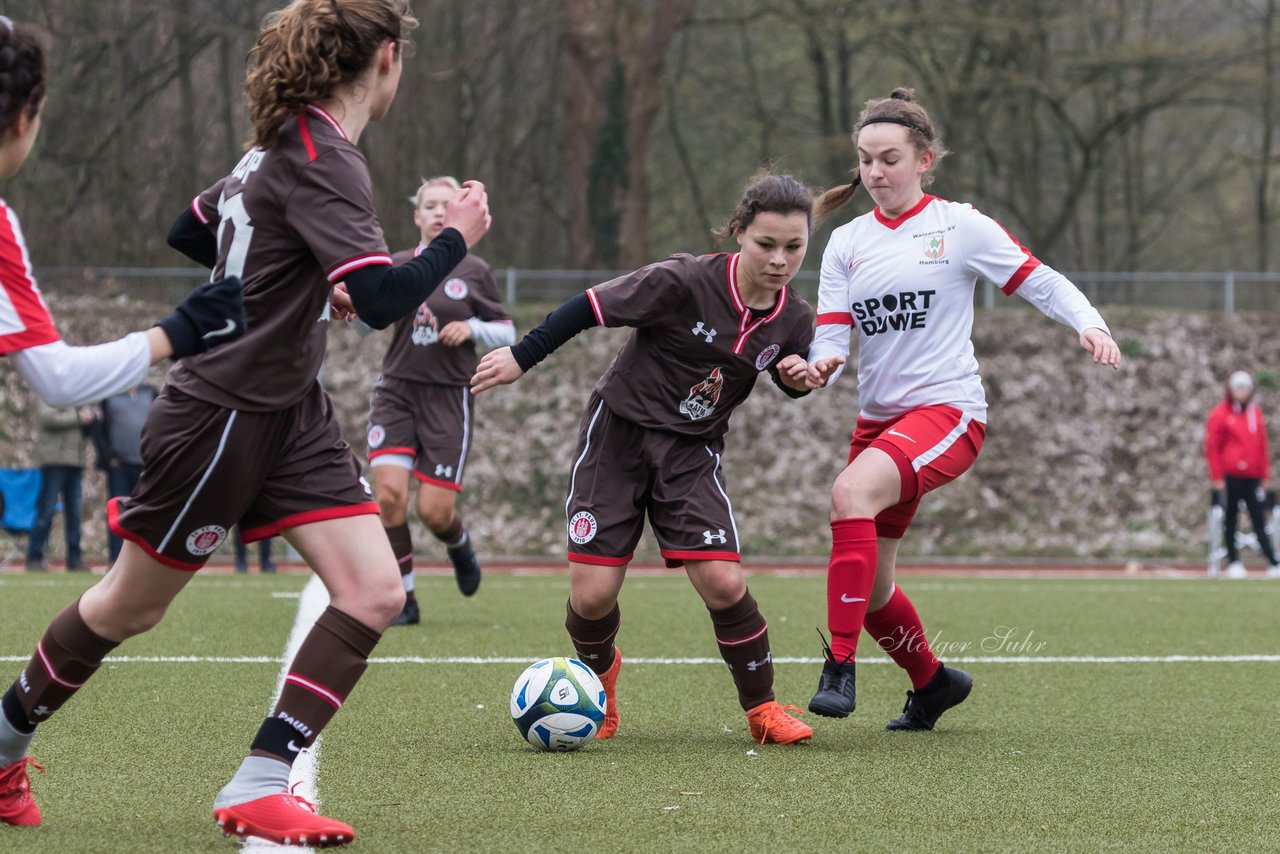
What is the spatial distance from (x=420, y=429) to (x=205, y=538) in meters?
4.83

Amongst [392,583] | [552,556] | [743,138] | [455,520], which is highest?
[743,138]

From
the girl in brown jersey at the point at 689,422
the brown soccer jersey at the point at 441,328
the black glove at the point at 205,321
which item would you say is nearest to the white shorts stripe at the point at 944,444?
the girl in brown jersey at the point at 689,422

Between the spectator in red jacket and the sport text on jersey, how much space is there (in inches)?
441

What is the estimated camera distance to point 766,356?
514 cm

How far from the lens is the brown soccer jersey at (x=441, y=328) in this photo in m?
8.42

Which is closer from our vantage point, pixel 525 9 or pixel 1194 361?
pixel 1194 361

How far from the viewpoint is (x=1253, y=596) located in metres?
11.8

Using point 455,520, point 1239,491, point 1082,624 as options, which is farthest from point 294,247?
point 1239,491

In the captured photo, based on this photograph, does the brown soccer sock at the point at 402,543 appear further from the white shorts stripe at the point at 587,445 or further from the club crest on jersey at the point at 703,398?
the club crest on jersey at the point at 703,398

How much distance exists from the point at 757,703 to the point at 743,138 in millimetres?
24421

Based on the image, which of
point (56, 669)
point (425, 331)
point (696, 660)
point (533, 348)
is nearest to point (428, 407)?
point (425, 331)

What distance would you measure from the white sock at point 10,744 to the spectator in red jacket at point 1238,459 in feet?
45.3

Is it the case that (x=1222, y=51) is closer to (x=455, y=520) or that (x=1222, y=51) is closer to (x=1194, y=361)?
(x=1194, y=361)

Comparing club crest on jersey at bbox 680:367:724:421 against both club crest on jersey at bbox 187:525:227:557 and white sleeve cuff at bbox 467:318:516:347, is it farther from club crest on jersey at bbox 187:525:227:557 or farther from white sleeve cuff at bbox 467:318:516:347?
white sleeve cuff at bbox 467:318:516:347
